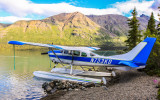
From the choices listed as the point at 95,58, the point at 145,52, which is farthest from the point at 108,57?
the point at 145,52

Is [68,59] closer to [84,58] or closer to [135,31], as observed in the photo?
[84,58]

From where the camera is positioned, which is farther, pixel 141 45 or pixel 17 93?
pixel 141 45

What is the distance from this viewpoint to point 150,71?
12.7 metres

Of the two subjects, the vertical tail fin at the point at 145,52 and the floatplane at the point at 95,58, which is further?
the floatplane at the point at 95,58

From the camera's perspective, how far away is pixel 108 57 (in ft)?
42.4

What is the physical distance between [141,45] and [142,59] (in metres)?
1.27

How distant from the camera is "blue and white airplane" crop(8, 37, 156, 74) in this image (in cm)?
1173

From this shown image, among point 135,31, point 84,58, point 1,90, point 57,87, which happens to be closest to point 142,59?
point 84,58

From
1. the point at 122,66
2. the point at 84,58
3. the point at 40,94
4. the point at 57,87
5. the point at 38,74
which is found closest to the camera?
the point at 40,94

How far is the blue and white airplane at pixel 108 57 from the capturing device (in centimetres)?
1173

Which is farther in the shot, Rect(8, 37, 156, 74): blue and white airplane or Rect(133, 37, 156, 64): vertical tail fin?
Rect(8, 37, 156, 74): blue and white airplane

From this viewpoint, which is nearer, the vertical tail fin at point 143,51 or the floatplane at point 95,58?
the vertical tail fin at point 143,51

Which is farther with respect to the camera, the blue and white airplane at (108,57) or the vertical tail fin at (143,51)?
the blue and white airplane at (108,57)

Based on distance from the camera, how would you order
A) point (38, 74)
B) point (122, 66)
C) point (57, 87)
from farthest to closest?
1. point (38, 74)
2. point (122, 66)
3. point (57, 87)
